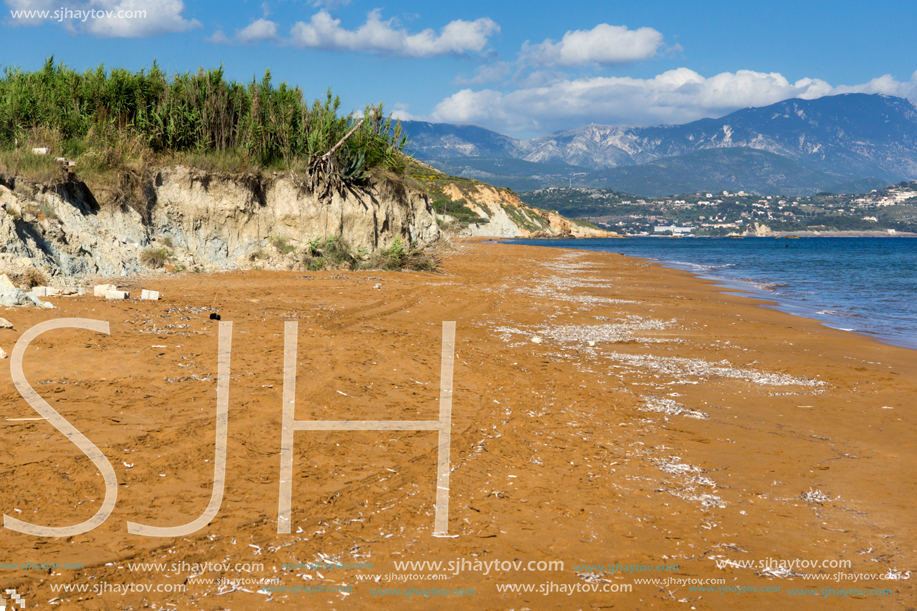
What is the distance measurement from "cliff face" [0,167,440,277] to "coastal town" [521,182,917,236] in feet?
429

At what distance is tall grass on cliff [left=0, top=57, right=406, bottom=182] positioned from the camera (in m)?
14.7

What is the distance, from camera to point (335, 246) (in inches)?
721

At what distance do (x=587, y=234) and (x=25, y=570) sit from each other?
379ft

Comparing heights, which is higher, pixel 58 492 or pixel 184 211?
pixel 184 211

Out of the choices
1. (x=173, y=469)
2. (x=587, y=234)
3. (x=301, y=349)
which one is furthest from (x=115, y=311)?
(x=587, y=234)

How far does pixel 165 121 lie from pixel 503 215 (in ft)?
255

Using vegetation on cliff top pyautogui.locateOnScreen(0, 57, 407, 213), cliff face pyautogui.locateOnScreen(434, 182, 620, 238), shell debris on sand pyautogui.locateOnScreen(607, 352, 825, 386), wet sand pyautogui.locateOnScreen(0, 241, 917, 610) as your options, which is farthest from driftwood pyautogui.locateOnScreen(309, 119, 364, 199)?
cliff face pyautogui.locateOnScreen(434, 182, 620, 238)

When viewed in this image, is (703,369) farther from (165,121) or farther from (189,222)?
(165,121)

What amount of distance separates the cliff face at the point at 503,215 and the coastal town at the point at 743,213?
46426mm

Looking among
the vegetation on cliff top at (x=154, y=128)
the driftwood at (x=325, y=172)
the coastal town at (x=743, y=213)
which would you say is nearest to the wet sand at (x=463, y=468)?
the vegetation on cliff top at (x=154, y=128)

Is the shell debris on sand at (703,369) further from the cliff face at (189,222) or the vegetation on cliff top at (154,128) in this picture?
the vegetation on cliff top at (154,128)

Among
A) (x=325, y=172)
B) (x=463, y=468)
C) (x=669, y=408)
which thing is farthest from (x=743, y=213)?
(x=463, y=468)

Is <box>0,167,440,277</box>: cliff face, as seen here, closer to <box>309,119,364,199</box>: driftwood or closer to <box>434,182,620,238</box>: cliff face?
<box>309,119,364,199</box>: driftwood

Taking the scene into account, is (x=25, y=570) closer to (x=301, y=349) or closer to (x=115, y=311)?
(x=301, y=349)
